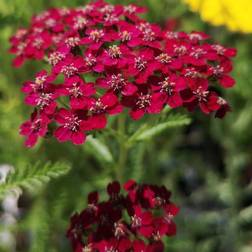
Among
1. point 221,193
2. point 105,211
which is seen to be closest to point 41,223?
point 105,211

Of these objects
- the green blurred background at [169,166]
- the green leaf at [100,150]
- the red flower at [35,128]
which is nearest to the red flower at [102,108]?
the red flower at [35,128]

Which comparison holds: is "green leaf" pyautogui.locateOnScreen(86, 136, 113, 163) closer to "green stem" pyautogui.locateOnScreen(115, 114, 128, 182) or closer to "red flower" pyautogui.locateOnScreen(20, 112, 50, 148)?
"green stem" pyautogui.locateOnScreen(115, 114, 128, 182)

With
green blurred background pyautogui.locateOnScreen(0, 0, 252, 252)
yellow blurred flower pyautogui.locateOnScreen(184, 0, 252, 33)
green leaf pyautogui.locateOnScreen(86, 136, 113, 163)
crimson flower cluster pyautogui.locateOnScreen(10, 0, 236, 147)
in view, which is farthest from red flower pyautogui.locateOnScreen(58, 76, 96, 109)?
yellow blurred flower pyautogui.locateOnScreen(184, 0, 252, 33)

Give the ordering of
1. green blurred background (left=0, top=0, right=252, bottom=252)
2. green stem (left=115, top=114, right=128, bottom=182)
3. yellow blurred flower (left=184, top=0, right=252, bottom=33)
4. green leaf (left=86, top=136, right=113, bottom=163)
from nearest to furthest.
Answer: green stem (left=115, top=114, right=128, bottom=182), green leaf (left=86, top=136, right=113, bottom=163), yellow blurred flower (left=184, top=0, right=252, bottom=33), green blurred background (left=0, top=0, right=252, bottom=252)

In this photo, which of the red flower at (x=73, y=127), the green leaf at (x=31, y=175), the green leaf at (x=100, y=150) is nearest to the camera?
the red flower at (x=73, y=127)

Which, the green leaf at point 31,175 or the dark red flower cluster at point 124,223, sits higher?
the green leaf at point 31,175

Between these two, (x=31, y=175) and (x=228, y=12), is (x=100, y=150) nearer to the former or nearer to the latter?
(x=31, y=175)

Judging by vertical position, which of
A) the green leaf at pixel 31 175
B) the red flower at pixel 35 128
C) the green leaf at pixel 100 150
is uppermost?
the green leaf at pixel 100 150

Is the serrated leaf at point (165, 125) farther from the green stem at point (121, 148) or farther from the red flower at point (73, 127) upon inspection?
the red flower at point (73, 127)
